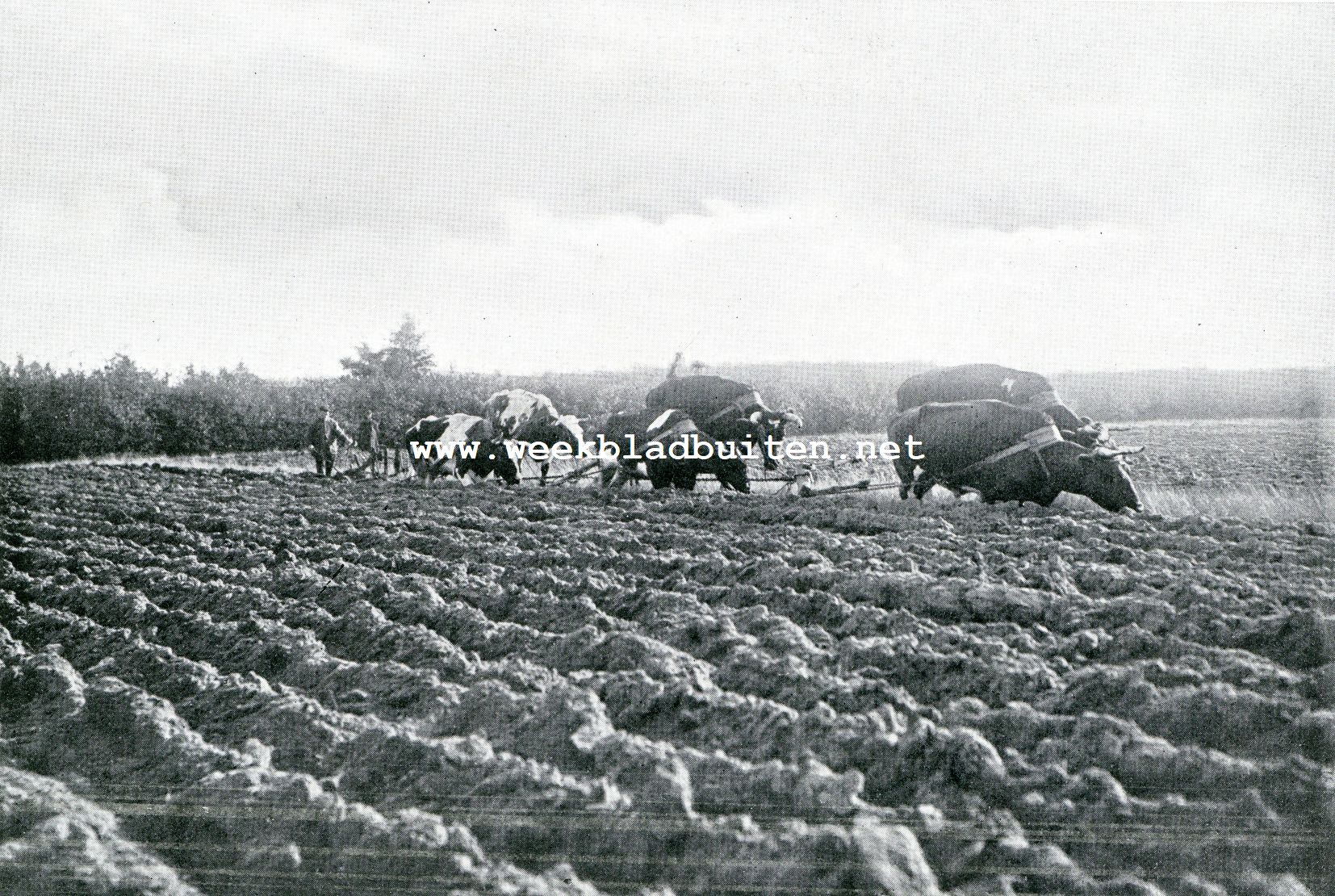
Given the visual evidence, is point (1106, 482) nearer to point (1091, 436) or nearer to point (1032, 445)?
point (1091, 436)

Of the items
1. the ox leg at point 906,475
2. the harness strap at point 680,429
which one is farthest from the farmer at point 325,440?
the ox leg at point 906,475

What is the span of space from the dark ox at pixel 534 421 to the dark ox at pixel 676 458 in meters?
1.50

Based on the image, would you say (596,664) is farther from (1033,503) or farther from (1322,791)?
(1033,503)

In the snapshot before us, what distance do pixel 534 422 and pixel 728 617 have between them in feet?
24.9

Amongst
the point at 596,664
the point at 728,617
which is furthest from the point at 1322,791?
the point at 596,664

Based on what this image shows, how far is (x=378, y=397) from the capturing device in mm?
12992

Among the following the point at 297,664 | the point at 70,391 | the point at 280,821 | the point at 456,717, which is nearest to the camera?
the point at 280,821

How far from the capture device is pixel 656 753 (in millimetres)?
3248

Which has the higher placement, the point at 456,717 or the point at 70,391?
the point at 70,391

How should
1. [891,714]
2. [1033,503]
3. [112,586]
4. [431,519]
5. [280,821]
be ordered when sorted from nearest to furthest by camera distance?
[280,821] → [891,714] → [112,586] → [1033,503] → [431,519]

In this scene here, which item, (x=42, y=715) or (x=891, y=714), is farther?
(x=42, y=715)

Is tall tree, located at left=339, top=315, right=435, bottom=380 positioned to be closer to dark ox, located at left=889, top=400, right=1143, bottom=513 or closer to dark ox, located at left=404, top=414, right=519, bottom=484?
dark ox, located at left=404, top=414, right=519, bottom=484

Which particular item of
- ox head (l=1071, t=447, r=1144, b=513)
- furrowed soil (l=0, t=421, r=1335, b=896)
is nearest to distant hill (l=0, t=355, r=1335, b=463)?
ox head (l=1071, t=447, r=1144, b=513)

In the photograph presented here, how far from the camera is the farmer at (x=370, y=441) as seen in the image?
42.8ft
